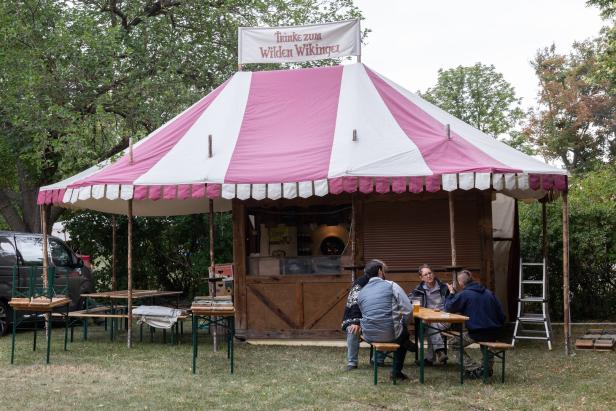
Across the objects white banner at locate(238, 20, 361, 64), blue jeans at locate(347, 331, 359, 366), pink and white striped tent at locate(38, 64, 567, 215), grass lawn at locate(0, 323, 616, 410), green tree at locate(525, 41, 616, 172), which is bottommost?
grass lawn at locate(0, 323, 616, 410)

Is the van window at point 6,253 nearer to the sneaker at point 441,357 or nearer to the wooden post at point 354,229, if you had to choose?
the wooden post at point 354,229

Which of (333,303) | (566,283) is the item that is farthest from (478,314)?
(333,303)

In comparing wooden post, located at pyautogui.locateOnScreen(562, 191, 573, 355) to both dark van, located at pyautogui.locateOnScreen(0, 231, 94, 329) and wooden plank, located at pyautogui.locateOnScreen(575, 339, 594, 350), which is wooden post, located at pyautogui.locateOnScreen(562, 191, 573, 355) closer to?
wooden plank, located at pyautogui.locateOnScreen(575, 339, 594, 350)

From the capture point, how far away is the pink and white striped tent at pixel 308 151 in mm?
9477

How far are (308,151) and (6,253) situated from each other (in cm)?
510

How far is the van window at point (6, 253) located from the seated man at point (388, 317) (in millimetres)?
6456

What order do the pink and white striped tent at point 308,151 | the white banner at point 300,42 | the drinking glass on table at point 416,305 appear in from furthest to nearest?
the white banner at point 300,42 → the pink and white striped tent at point 308,151 → the drinking glass on table at point 416,305

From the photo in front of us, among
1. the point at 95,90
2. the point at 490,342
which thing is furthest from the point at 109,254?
the point at 490,342

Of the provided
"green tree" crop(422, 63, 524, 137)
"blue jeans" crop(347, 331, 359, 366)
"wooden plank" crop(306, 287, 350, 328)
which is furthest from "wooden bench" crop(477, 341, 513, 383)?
"green tree" crop(422, 63, 524, 137)

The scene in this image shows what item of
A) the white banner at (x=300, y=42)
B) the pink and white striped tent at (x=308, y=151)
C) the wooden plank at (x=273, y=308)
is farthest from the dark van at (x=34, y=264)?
the white banner at (x=300, y=42)

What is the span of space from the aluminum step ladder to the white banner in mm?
4404

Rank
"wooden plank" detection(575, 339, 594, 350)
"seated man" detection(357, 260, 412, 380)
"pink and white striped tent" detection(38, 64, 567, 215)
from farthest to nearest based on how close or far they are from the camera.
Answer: "wooden plank" detection(575, 339, 594, 350), "pink and white striped tent" detection(38, 64, 567, 215), "seated man" detection(357, 260, 412, 380)

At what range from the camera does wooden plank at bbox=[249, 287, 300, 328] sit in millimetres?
10758

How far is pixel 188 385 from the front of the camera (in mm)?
7496
